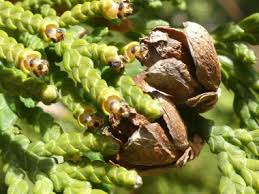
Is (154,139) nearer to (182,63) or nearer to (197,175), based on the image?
(182,63)

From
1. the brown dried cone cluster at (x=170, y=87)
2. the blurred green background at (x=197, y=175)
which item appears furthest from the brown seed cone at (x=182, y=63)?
the blurred green background at (x=197, y=175)

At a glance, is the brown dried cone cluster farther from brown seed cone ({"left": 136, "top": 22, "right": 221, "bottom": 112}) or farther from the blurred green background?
the blurred green background

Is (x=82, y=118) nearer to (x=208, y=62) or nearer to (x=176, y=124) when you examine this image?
(x=176, y=124)

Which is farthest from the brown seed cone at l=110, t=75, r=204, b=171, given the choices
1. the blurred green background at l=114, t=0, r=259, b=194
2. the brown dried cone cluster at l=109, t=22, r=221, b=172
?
the blurred green background at l=114, t=0, r=259, b=194

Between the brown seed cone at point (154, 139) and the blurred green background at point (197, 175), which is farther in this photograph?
the blurred green background at point (197, 175)

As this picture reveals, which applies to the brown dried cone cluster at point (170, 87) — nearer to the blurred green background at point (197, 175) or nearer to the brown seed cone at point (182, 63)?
the brown seed cone at point (182, 63)

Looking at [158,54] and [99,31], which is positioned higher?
[158,54]

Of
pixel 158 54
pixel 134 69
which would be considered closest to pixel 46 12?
pixel 134 69

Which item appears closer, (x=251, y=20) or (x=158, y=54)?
(x=158, y=54)
